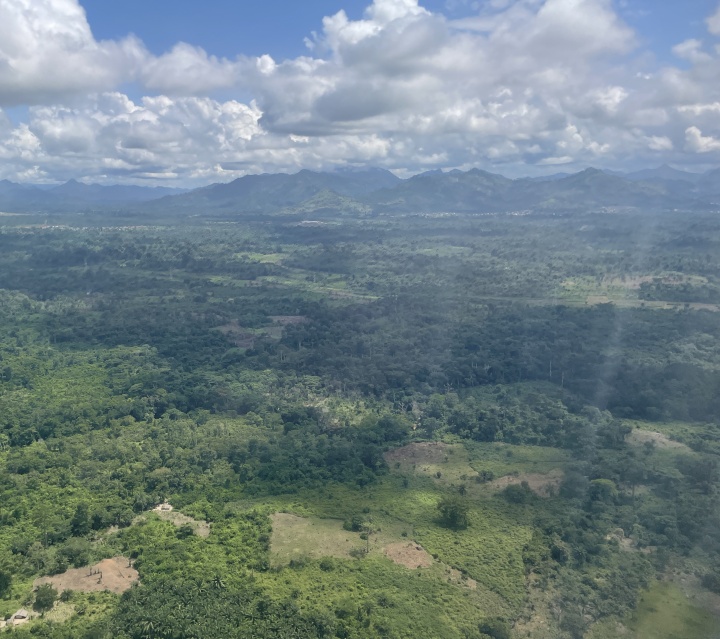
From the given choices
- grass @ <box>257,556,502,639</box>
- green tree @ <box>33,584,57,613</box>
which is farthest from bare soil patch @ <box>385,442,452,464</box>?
green tree @ <box>33,584,57,613</box>

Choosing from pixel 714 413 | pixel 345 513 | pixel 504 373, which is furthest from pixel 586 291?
pixel 345 513

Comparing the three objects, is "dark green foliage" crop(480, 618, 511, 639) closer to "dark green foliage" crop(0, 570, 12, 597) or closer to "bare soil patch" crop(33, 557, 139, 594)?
"bare soil patch" crop(33, 557, 139, 594)

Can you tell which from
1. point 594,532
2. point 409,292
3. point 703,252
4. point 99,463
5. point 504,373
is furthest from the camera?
point 703,252

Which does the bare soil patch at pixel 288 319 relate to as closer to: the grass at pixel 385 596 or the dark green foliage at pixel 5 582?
the grass at pixel 385 596

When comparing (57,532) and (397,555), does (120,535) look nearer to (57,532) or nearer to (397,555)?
(57,532)

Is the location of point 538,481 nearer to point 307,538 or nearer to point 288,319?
point 307,538

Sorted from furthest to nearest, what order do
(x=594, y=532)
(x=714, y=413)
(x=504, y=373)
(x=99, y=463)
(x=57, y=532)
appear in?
(x=504, y=373)
(x=714, y=413)
(x=99, y=463)
(x=594, y=532)
(x=57, y=532)
